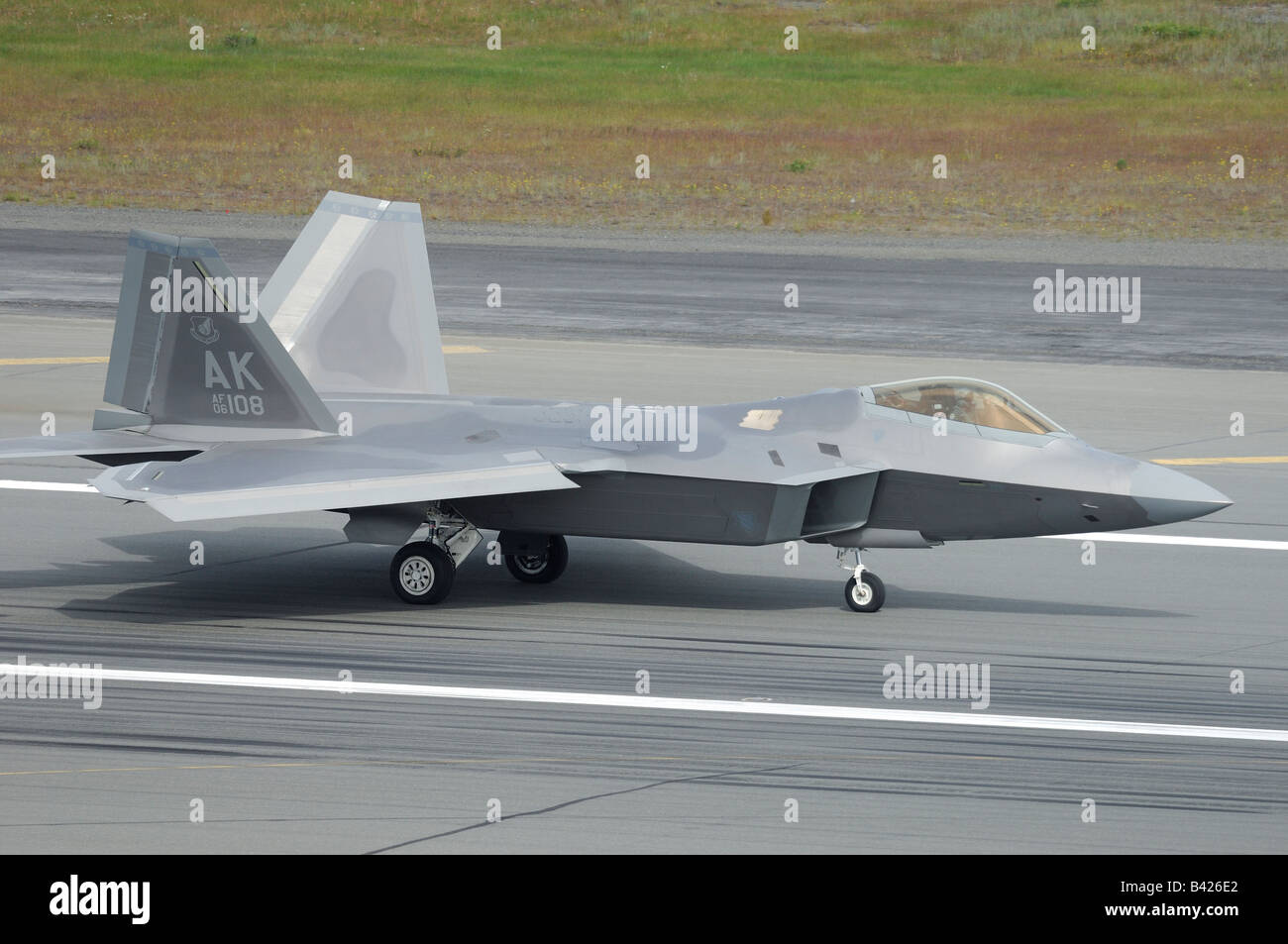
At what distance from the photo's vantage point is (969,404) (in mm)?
14648

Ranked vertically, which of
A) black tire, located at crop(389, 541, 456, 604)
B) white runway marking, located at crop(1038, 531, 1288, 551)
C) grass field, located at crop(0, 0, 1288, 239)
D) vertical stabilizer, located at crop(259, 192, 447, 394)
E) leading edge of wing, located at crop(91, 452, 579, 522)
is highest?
grass field, located at crop(0, 0, 1288, 239)

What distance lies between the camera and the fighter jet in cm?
1416

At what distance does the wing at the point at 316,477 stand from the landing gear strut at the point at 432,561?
65 cm

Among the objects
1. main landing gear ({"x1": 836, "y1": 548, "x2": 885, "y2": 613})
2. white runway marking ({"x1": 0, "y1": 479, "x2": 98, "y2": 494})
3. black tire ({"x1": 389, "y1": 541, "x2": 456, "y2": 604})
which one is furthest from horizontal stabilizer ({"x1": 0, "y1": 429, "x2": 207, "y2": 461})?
main landing gear ({"x1": 836, "y1": 548, "x2": 885, "y2": 613})

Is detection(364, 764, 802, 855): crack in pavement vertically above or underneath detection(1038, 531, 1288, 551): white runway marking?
underneath

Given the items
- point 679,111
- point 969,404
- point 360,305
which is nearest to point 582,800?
point 969,404

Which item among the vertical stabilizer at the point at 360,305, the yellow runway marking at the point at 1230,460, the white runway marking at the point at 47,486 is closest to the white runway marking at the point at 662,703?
the vertical stabilizer at the point at 360,305

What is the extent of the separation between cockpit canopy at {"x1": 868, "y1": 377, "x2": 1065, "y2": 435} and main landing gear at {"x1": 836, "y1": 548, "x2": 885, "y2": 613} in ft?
5.08

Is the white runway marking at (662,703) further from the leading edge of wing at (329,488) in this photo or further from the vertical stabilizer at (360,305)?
the vertical stabilizer at (360,305)

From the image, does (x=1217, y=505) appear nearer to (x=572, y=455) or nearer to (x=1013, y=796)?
(x=1013, y=796)

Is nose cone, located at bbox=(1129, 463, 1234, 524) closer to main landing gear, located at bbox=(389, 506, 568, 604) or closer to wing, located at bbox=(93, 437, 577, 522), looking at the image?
wing, located at bbox=(93, 437, 577, 522)

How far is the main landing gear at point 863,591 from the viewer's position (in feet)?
49.0

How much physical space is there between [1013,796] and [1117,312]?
84.1ft
